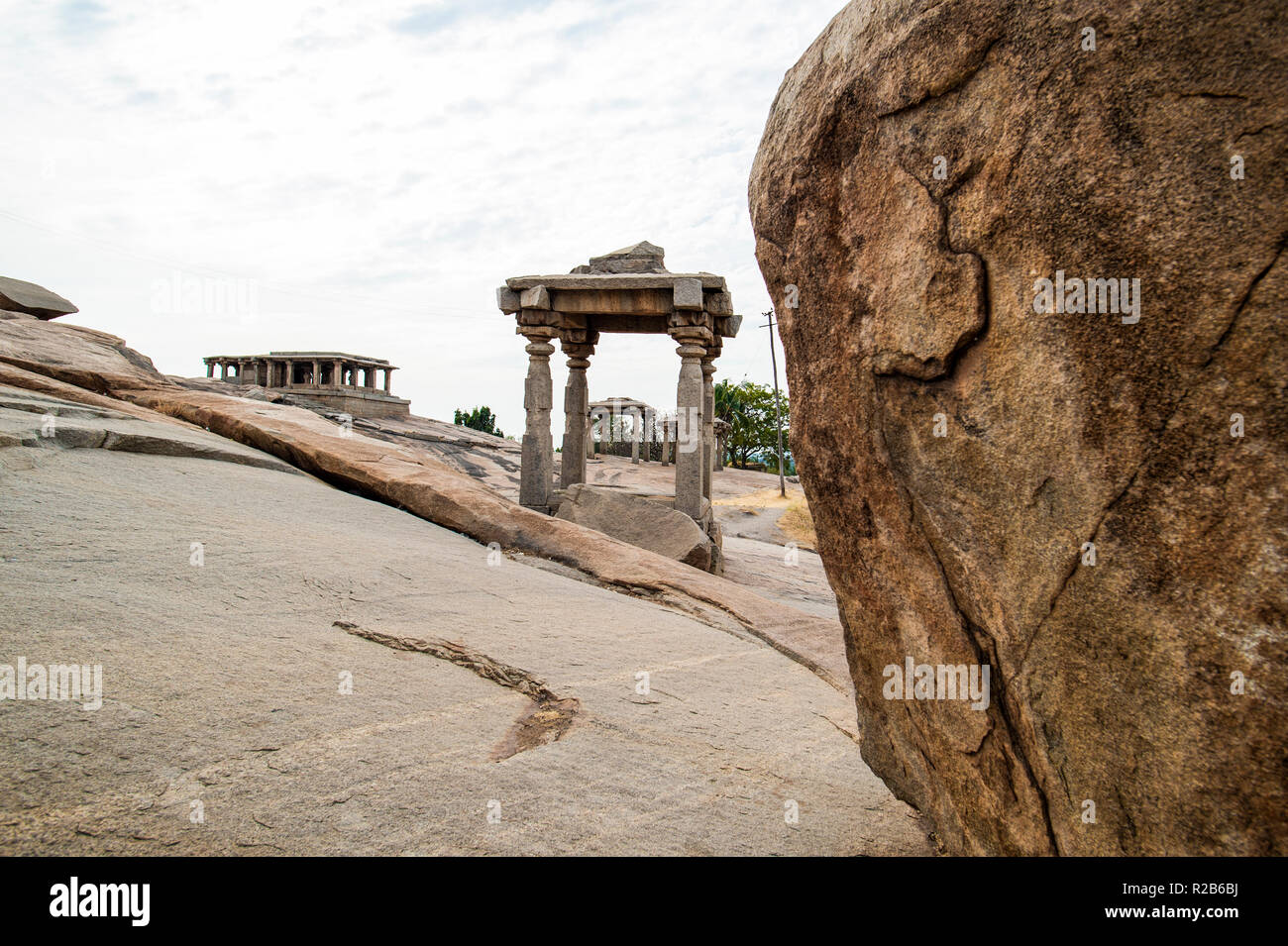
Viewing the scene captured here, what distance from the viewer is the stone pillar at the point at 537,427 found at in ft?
38.9

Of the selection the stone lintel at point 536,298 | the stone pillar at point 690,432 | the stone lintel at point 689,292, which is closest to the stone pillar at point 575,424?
the stone lintel at point 536,298

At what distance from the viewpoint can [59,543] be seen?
3838 millimetres

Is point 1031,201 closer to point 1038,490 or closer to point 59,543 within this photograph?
point 1038,490

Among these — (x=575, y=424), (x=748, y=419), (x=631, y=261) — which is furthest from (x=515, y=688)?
(x=748, y=419)

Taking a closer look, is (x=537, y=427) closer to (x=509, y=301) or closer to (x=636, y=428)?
(x=509, y=301)

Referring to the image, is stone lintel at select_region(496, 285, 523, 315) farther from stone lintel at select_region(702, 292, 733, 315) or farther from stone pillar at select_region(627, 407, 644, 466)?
A: stone pillar at select_region(627, 407, 644, 466)

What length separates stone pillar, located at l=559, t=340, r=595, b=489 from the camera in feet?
43.1

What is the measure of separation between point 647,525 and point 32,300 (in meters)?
11.4

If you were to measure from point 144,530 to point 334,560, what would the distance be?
3.39 ft

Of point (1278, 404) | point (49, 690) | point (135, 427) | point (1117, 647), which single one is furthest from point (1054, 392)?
point (135, 427)

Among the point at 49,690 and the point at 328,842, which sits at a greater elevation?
the point at 49,690

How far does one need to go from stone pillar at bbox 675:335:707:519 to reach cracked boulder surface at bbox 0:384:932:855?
6463 millimetres

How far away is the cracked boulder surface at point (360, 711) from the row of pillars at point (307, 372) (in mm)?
26366

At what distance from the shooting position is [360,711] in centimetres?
292
